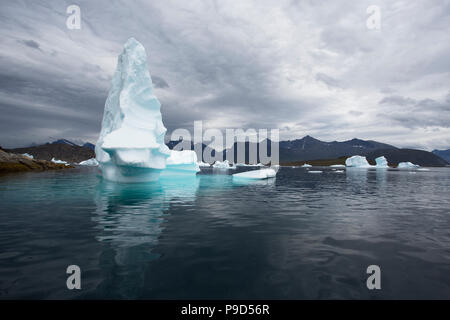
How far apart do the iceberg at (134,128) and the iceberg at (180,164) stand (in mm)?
8822

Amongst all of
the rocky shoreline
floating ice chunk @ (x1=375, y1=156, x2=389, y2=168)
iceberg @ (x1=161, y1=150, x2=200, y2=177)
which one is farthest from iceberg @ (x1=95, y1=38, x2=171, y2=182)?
floating ice chunk @ (x1=375, y1=156, x2=389, y2=168)

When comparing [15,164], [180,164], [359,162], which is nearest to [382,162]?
[359,162]

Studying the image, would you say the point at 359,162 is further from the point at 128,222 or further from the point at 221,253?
the point at 221,253

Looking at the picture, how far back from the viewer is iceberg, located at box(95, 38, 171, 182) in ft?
73.3

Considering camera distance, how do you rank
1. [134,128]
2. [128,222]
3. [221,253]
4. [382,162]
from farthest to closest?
[382,162] < [134,128] < [128,222] < [221,253]

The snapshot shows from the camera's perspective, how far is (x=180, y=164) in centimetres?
3872

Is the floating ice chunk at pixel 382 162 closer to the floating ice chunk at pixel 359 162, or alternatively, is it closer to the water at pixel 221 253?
the floating ice chunk at pixel 359 162

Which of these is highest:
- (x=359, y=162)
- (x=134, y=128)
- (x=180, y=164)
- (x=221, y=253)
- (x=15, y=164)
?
(x=134, y=128)

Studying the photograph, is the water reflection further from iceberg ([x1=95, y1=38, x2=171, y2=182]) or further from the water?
iceberg ([x1=95, y1=38, x2=171, y2=182])

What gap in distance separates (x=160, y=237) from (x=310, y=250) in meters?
5.29

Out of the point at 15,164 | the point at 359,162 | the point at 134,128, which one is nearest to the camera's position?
the point at 134,128

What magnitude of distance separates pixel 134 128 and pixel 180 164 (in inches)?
567

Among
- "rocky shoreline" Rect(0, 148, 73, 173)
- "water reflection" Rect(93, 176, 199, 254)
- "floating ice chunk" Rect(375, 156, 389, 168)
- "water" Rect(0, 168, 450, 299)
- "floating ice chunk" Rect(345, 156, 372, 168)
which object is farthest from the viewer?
"floating ice chunk" Rect(375, 156, 389, 168)

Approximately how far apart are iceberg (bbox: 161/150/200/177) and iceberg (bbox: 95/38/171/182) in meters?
8.82
